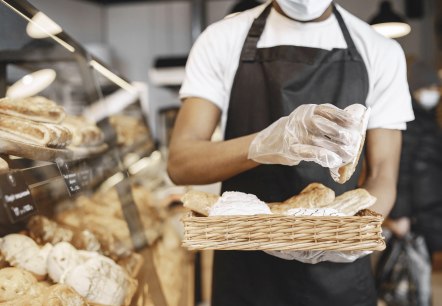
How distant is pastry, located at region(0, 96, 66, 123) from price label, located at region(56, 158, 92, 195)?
5.7 inches

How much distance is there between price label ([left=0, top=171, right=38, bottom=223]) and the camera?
1178 mm

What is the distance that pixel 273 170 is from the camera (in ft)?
5.59

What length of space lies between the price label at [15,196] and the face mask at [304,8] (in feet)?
2.76

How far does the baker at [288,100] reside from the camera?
166 cm

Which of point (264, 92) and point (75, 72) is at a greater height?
point (75, 72)

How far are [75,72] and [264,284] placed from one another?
3.51ft

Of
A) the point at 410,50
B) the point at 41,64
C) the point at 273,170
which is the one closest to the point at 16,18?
the point at 41,64

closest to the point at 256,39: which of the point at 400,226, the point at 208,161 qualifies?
the point at 208,161

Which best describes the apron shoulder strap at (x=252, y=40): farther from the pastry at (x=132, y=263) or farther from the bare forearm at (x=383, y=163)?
the pastry at (x=132, y=263)

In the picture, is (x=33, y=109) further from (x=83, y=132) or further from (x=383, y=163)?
(x=383, y=163)

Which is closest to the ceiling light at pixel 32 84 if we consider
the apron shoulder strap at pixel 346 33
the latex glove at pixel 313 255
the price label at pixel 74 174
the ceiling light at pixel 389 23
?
the price label at pixel 74 174

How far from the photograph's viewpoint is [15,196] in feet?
3.96

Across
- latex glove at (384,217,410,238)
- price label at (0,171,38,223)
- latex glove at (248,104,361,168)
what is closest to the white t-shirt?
latex glove at (248,104,361,168)

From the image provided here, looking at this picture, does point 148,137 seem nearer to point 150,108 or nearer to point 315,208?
point 315,208
